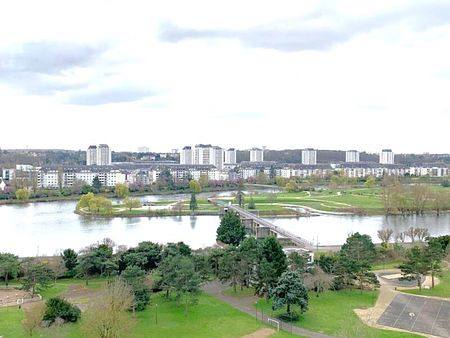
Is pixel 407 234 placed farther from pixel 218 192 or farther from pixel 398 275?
pixel 218 192

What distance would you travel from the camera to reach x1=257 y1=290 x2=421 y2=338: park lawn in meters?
9.48

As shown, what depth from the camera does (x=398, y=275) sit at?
14164 mm

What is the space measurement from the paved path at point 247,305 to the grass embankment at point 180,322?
214 mm

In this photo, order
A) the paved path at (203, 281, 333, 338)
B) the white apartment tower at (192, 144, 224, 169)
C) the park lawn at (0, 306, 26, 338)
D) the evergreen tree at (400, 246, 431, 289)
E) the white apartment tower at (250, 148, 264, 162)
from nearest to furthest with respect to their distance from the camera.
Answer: the park lawn at (0, 306, 26, 338) < the paved path at (203, 281, 333, 338) < the evergreen tree at (400, 246, 431, 289) < the white apartment tower at (192, 144, 224, 169) < the white apartment tower at (250, 148, 264, 162)

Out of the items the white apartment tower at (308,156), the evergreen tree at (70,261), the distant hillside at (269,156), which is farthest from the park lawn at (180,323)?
the white apartment tower at (308,156)

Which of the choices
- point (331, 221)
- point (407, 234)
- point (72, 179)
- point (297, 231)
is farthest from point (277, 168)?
point (407, 234)

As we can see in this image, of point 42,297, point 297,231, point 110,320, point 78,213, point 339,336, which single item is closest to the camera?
point 110,320

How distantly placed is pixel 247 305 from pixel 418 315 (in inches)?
141

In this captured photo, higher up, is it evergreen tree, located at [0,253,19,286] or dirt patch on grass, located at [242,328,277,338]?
evergreen tree, located at [0,253,19,286]

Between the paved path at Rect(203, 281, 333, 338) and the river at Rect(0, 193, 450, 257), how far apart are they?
6.58m

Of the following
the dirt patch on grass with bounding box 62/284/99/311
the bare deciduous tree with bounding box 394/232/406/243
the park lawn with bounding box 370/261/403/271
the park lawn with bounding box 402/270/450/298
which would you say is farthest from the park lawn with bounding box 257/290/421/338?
the bare deciduous tree with bounding box 394/232/406/243

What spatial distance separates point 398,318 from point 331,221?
17.0m

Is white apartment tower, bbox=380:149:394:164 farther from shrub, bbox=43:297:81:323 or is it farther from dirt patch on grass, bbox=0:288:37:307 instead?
shrub, bbox=43:297:81:323

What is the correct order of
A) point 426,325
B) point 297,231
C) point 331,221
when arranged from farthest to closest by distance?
point 331,221
point 297,231
point 426,325
